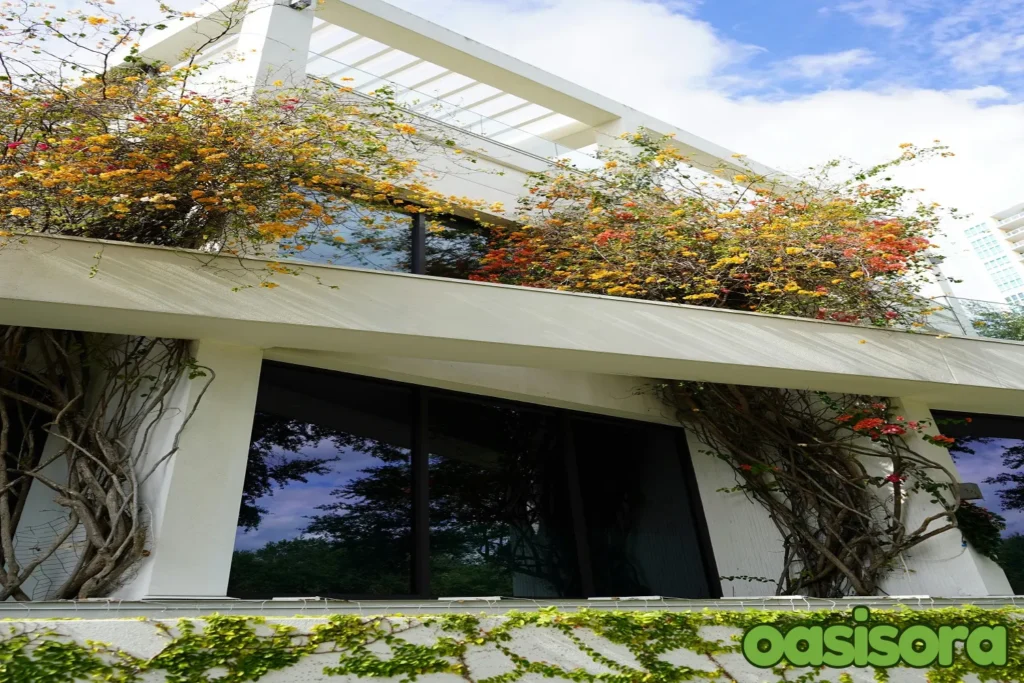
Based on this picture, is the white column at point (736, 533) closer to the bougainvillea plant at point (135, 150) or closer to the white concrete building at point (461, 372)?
the white concrete building at point (461, 372)

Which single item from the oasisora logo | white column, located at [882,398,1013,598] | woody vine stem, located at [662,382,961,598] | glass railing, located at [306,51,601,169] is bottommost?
the oasisora logo

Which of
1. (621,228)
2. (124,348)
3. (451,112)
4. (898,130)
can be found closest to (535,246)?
(621,228)

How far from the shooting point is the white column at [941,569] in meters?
6.10

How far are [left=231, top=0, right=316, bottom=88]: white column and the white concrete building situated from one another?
0.02 meters

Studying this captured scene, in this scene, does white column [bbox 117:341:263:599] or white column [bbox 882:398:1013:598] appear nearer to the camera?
white column [bbox 117:341:263:599]

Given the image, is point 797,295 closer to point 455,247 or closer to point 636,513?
point 636,513

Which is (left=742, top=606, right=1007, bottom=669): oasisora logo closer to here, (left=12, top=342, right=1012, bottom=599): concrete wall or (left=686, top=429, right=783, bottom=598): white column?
(left=12, top=342, right=1012, bottom=599): concrete wall

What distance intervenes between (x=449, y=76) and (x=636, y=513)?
614cm

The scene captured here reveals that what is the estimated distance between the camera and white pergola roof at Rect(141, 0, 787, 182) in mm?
7453

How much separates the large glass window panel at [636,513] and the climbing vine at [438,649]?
257 centimetres

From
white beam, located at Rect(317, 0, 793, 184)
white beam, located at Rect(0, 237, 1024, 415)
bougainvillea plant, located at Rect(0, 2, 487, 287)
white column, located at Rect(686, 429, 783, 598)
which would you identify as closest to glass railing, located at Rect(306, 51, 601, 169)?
white beam, located at Rect(317, 0, 793, 184)

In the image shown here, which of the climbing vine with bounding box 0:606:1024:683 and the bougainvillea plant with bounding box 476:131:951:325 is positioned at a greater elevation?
the bougainvillea plant with bounding box 476:131:951:325

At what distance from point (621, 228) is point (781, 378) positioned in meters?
2.04

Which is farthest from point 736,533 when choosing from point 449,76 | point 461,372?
point 449,76
